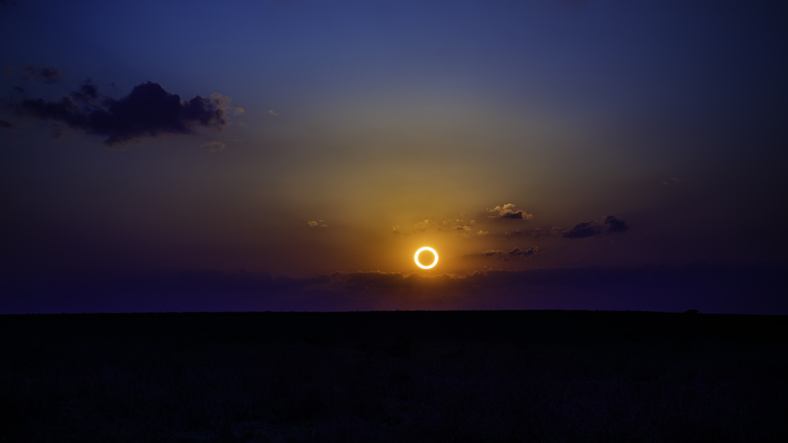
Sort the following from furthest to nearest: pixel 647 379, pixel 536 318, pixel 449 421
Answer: pixel 536 318 < pixel 647 379 < pixel 449 421

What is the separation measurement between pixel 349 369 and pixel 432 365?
10.1 ft

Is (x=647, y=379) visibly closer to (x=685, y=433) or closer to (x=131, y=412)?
(x=685, y=433)

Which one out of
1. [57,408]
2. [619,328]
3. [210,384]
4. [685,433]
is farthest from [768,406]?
[619,328]

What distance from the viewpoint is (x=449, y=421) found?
30.2ft

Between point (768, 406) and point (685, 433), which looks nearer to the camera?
point (685, 433)

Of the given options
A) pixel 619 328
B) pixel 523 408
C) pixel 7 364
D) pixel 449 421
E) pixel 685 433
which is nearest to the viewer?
pixel 685 433

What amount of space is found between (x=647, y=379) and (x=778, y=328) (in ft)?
125

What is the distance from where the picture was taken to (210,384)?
518 inches

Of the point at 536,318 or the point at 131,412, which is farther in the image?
the point at 536,318

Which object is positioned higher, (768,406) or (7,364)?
(7,364)

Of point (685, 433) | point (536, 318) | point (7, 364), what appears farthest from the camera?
point (536, 318)

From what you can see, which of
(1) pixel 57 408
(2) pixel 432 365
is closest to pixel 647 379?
(2) pixel 432 365

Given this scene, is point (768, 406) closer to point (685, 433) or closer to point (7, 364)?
point (685, 433)

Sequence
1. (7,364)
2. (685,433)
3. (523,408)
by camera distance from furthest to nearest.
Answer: (7,364) < (523,408) < (685,433)
